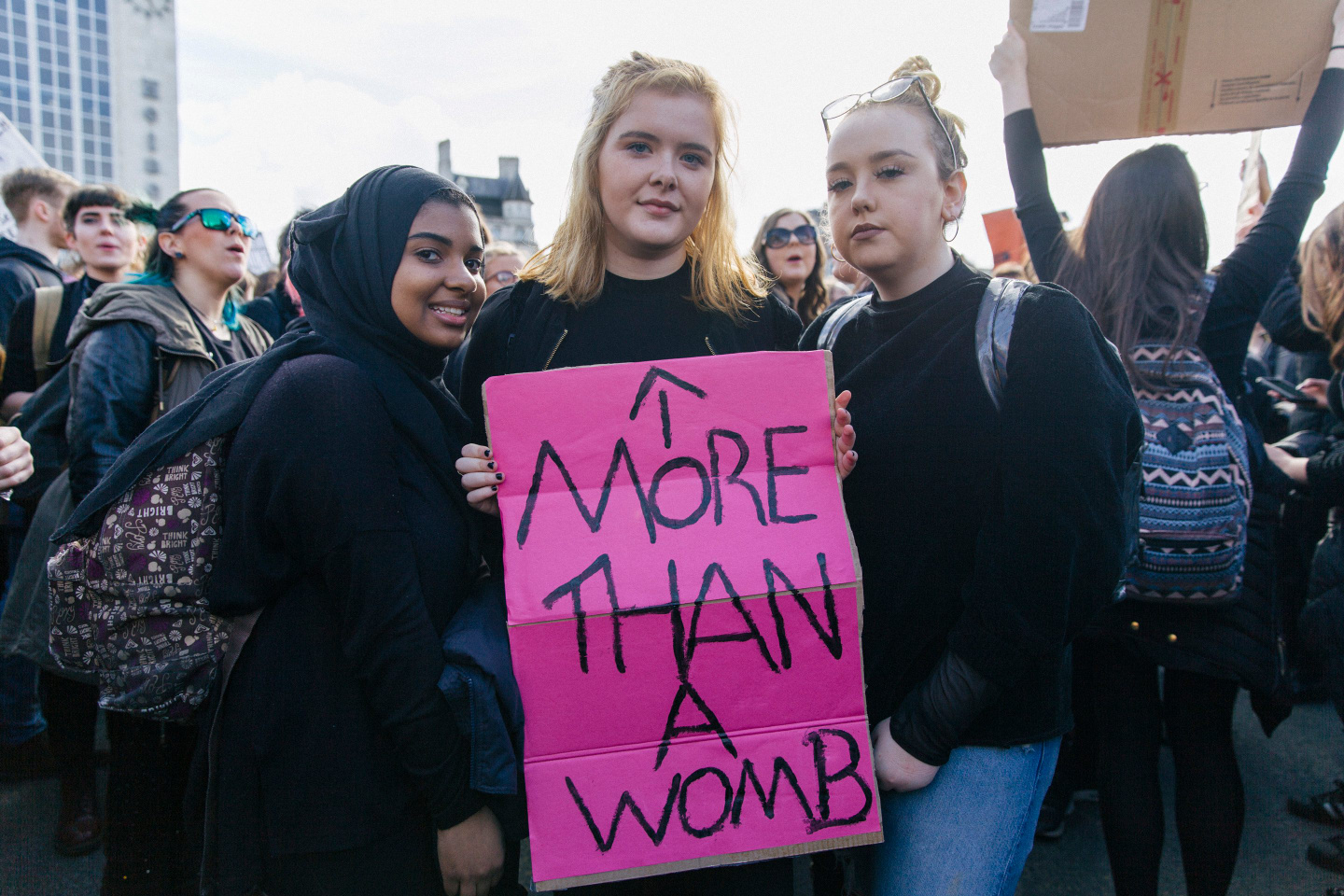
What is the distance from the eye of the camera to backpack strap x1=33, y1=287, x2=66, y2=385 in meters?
3.51

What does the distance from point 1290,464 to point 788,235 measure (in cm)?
259

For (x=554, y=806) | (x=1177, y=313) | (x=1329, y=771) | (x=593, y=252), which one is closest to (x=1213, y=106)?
(x=1177, y=313)

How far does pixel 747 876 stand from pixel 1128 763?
4.19ft

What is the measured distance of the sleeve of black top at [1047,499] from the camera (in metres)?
1.31

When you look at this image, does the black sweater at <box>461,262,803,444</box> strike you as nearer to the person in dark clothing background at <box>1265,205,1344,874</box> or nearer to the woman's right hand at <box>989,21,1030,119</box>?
the woman's right hand at <box>989,21,1030,119</box>

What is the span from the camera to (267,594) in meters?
1.39

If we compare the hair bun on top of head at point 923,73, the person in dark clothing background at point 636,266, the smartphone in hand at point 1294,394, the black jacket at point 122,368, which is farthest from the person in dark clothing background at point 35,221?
the smartphone in hand at point 1294,394

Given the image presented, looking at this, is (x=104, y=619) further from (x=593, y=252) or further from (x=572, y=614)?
(x=593, y=252)

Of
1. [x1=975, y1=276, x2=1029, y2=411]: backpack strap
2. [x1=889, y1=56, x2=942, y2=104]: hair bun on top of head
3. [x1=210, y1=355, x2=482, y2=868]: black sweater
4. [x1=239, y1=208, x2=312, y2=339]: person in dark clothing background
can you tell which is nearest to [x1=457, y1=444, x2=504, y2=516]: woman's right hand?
[x1=210, y1=355, x2=482, y2=868]: black sweater

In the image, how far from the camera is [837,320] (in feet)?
6.00

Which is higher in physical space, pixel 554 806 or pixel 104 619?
pixel 104 619

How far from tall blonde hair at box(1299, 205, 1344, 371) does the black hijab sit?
294cm

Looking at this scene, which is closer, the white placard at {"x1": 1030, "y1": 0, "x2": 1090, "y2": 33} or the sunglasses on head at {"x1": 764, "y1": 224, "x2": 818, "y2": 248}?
the white placard at {"x1": 1030, "y1": 0, "x2": 1090, "y2": 33}

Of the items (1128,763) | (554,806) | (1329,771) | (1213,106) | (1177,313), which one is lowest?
Result: (1329,771)
